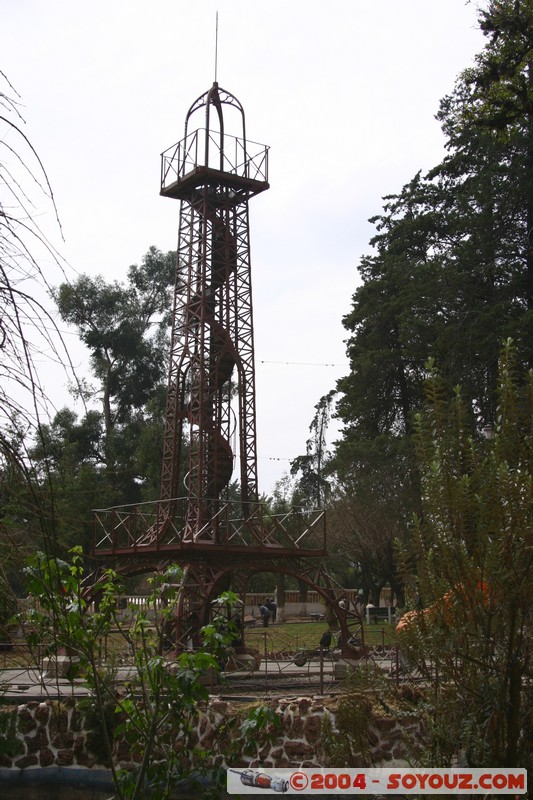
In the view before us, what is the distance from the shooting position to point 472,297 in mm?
29641

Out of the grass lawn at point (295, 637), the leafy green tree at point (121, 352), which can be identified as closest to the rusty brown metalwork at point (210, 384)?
the grass lawn at point (295, 637)

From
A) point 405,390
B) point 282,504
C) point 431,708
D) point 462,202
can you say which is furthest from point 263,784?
point 282,504

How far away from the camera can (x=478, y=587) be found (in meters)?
4.79

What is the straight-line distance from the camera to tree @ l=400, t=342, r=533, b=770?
182 inches

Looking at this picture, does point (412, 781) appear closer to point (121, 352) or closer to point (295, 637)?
point (295, 637)

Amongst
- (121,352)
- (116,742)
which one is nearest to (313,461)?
(121,352)

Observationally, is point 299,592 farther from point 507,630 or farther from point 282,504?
point 507,630

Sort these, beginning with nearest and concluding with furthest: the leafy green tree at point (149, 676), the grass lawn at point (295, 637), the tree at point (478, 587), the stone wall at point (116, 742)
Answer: the tree at point (478, 587) < the leafy green tree at point (149, 676) < the stone wall at point (116, 742) < the grass lawn at point (295, 637)

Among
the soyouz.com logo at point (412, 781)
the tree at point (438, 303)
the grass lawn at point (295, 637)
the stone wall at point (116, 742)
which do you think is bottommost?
the stone wall at point (116, 742)

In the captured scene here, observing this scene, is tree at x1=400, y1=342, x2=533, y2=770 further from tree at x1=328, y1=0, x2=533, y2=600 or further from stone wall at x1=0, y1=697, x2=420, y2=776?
tree at x1=328, y1=0, x2=533, y2=600

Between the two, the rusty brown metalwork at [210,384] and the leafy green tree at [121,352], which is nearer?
the rusty brown metalwork at [210,384]

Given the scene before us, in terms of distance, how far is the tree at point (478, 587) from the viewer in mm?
4617

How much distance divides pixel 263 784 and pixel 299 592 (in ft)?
133

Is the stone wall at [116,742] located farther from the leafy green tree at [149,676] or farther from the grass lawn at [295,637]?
the leafy green tree at [149,676]
